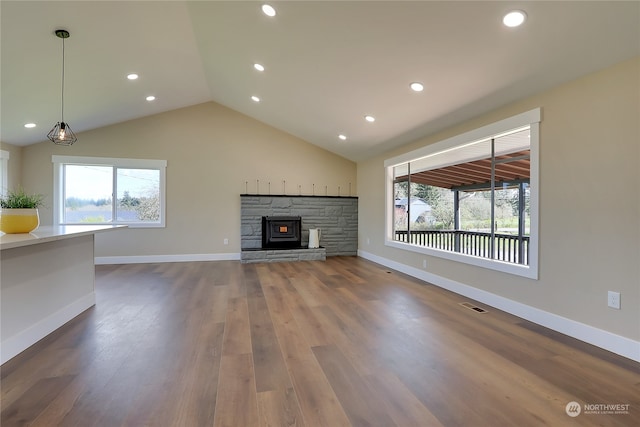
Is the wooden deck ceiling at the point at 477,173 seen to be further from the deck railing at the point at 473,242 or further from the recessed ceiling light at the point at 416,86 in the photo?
the recessed ceiling light at the point at 416,86

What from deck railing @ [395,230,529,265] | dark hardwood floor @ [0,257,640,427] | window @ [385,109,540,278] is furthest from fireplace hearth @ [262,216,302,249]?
dark hardwood floor @ [0,257,640,427]

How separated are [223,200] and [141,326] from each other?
3945mm

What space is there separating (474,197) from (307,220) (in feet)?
12.3

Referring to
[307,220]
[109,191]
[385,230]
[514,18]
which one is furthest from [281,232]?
[514,18]

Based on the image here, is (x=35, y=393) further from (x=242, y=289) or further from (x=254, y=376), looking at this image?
(x=242, y=289)

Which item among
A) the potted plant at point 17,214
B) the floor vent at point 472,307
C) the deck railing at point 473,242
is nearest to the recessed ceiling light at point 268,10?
Result: the potted plant at point 17,214

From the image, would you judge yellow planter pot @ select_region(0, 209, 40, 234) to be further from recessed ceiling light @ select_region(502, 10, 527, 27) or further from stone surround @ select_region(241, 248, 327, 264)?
recessed ceiling light @ select_region(502, 10, 527, 27)

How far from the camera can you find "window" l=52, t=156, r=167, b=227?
589cm

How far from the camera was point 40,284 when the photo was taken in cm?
263

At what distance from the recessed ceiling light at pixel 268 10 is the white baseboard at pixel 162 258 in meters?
4.76

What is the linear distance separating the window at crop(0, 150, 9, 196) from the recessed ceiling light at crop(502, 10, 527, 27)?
745 centimetres

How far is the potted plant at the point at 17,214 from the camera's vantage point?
2500 millimetres

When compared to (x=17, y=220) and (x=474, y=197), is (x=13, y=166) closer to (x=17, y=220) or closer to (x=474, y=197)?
(x=17, y=220)

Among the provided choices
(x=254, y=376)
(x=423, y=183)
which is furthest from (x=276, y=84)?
(x=254, y=376)
